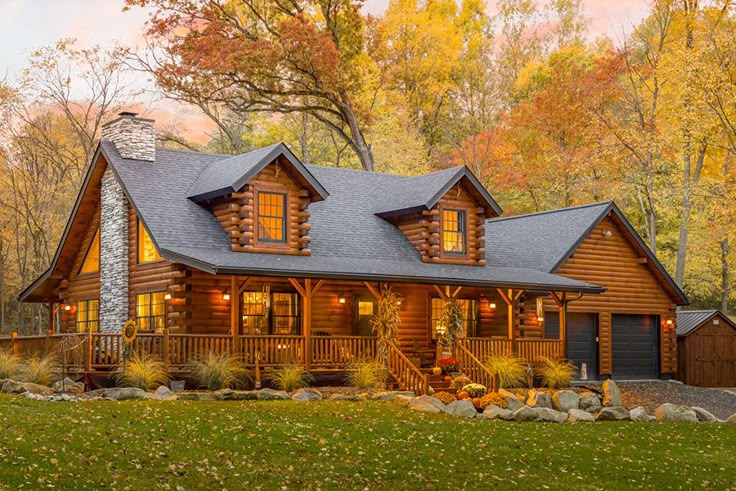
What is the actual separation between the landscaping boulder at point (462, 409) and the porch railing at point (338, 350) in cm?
435

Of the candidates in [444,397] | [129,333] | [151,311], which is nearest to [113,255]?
[151,311]

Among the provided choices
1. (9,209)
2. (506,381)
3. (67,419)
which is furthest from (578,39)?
(67,419)

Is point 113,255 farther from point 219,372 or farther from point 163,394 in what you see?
point 163,394

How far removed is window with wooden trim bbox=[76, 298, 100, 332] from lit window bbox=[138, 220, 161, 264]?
9.84 ft

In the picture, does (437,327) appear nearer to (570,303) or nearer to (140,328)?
(570,303)

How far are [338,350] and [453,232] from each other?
6.76 meters

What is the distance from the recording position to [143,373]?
21141mm

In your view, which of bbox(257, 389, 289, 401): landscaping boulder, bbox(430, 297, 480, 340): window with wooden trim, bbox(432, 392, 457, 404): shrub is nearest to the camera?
bbox(257, 389, 289, 401): landscaping boulder

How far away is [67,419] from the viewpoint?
15672mm

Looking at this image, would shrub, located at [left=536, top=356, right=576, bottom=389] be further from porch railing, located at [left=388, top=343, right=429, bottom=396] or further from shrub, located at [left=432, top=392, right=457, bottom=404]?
shrub, located at [left=432, top=392, right=457, bottom=404]

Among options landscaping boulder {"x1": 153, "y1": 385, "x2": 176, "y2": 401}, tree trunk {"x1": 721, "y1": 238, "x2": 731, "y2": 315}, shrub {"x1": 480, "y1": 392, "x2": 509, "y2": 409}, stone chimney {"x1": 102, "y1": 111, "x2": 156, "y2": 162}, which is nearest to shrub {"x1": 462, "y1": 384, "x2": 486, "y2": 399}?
shrub {"x1": 480, "y1": 392, "x2": 509, "y2": 409}

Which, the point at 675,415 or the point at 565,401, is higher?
the point at 565,401

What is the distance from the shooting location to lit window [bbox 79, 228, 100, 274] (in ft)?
96.7

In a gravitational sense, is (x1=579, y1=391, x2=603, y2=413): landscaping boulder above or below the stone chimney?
below
